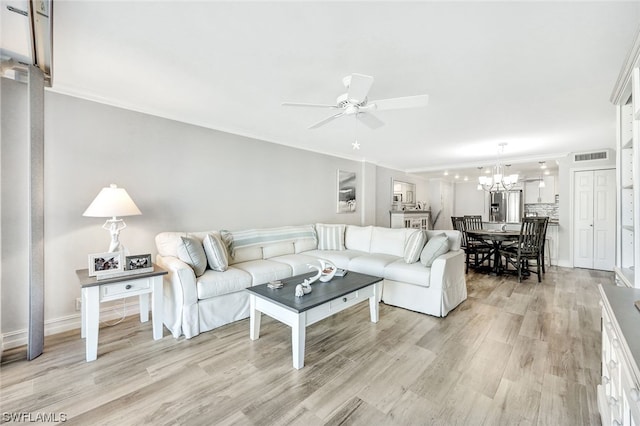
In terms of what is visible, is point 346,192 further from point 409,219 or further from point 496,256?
point 496,256

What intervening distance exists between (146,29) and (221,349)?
246cm

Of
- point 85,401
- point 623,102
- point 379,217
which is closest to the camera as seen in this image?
point 85,401

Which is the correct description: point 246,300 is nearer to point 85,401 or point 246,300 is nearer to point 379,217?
point 85,401

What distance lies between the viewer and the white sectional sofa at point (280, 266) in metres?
2.61

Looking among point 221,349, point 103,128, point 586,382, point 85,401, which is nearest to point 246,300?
point 221,349

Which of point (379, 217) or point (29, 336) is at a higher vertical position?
point (379, 217)

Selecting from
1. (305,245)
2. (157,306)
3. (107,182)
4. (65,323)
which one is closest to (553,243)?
(305,245)

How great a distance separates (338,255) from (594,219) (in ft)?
17.2

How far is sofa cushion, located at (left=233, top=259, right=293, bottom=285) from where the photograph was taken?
303 cm

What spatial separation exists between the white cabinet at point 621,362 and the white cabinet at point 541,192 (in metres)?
8.17

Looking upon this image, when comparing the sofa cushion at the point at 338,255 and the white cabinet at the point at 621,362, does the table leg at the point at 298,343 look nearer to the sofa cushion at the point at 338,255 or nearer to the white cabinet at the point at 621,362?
the white cabinet at the point at 621,362

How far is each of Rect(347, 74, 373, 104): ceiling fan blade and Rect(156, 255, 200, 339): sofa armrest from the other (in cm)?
213

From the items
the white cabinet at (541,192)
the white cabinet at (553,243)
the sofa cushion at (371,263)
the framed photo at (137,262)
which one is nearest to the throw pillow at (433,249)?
the sofa cushion at (371,263)

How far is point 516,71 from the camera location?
217 cm
